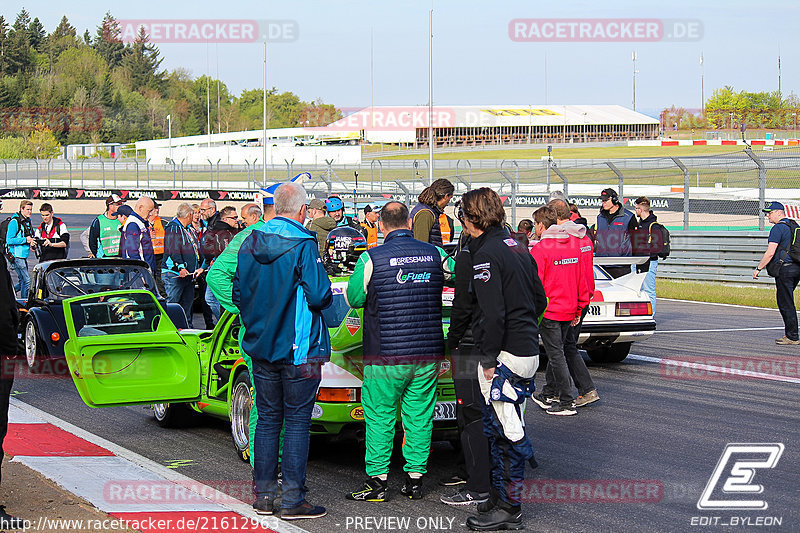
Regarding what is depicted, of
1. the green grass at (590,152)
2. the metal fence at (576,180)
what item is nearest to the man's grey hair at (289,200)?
the metal fence at (576,180)

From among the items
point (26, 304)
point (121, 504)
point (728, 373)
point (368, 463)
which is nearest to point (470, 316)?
point (368, 463)

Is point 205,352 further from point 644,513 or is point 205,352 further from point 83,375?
point 644,513

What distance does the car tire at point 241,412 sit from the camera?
689 centimetres

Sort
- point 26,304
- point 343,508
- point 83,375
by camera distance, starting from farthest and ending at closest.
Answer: point 26,304 < point 83,375 < point 343,508

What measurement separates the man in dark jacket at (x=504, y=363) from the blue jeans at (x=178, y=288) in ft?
26.2

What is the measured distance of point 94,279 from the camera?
37.8 feet

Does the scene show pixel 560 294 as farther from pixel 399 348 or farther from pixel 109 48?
pixel 109 48

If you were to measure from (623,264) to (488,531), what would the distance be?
6296mm

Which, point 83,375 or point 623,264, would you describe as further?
point 623,264

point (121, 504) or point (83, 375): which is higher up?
point (83, 375)

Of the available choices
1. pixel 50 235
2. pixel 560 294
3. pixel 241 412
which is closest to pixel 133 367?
pixel 241 412

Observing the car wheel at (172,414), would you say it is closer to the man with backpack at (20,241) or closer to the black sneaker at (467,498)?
the black sneaker at (467,498)

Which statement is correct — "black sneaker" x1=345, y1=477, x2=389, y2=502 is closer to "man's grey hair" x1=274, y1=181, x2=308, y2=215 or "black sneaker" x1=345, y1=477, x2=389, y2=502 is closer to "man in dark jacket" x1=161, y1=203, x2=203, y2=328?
"man's grey hair" x1=274, y1=181, x2=308, y2=215

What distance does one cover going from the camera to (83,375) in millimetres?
6992
